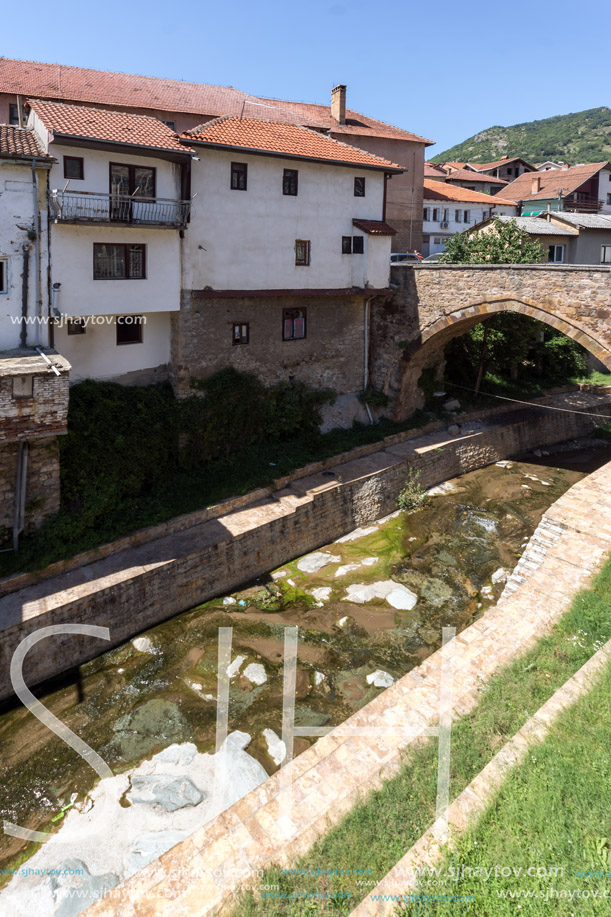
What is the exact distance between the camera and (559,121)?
106m

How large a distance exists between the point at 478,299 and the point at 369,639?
10.9 meters

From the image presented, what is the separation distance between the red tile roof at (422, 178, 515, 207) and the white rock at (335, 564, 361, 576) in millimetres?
27677

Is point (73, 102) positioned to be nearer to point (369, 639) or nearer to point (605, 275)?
point (605, 275)

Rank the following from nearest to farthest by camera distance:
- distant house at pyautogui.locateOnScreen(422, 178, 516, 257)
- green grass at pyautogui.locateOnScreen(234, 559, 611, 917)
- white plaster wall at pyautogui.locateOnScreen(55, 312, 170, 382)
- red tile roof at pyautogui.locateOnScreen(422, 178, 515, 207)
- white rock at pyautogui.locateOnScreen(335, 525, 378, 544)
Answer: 1. green grass at pyautogui.locateOnScreen(234, 559, 611, 917)
2. white plaster wall at pyautogui.locateOnScreen(55, 312, 170, 382)
3. white rock at pyautogui.locateOnScreen(335, 525, 378, 544)
4. red tile roof at pyautogui.locateOnScreen(422, 178, 515, 207)
5. distant house at pyautogui.locateOnScreen(422, 178, 516, 257)

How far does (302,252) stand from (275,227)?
1251 mm

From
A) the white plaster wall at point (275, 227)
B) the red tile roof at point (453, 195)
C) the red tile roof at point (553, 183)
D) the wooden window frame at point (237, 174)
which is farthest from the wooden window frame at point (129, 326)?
the red tile roof at point (553, 183)

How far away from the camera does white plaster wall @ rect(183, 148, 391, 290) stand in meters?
15.7

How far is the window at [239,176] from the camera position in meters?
15.9

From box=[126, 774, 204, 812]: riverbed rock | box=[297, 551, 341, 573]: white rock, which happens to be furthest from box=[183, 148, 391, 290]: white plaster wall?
box=[126, 774, 204, 812]: riverbed rock

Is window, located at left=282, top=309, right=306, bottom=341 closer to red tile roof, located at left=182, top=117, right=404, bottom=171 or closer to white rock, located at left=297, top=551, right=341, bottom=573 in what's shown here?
red tile roof, located at left=182, top=117, right=404, bottom=171

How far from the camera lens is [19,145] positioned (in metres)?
12.8

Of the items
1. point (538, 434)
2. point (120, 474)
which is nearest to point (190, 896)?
point (120, 474)

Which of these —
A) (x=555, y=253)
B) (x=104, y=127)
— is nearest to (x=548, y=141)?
(x=555, y=253)

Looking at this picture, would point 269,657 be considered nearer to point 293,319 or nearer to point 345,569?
point 345,569
